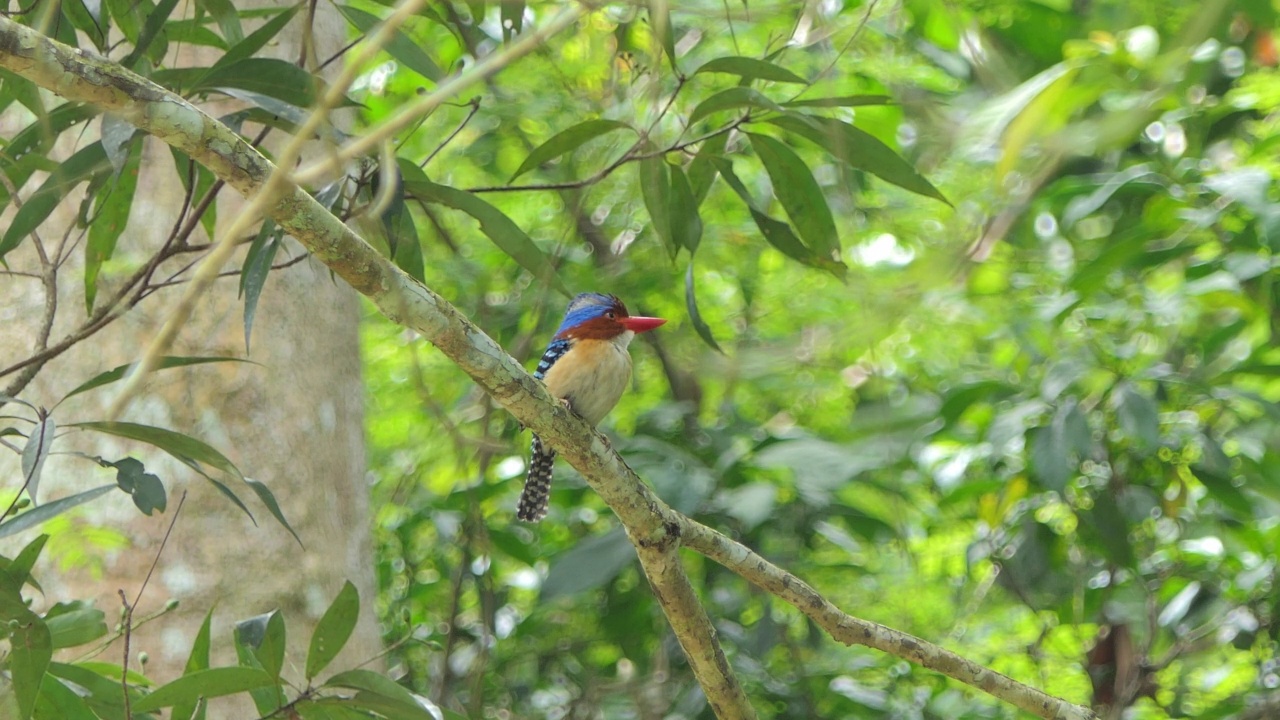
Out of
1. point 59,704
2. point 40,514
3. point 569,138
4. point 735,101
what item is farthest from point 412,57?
point 59,704

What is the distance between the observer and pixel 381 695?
7.16 feet

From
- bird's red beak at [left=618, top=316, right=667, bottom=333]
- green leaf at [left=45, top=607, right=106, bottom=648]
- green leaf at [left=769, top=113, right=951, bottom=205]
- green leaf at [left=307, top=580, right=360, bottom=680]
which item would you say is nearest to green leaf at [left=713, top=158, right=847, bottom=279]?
green leaf at [left=769, top=113, right=951, bottom=205]

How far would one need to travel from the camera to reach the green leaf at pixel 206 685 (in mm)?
2068

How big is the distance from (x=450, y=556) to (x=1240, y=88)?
3.16m

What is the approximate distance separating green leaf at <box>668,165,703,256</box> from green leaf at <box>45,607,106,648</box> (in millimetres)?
1334

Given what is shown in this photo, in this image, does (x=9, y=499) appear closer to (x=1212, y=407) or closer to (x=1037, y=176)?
(x=1037, y=176)

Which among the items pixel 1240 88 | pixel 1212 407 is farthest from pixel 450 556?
pixel 1240 88

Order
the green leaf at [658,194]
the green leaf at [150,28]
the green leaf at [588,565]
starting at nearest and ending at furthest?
the green leaf at [150,28] < the green leaf at [658,194] < the green leaf at [588,565]

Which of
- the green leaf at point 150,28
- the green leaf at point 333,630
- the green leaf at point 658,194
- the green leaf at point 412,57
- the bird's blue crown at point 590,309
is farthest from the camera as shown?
the bird's blue crown at point 590,309

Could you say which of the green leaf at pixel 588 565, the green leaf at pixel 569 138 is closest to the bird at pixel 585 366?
the green leaf at pixel 588 565

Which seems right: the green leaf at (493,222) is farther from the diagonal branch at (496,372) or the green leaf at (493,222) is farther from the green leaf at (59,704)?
the green leaf at (59,704)

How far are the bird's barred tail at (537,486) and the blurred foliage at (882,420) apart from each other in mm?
128

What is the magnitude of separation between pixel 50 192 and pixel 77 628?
0.79m

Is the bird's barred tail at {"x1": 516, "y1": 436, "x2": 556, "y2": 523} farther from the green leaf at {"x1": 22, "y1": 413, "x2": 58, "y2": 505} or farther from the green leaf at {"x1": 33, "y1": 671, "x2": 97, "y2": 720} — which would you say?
the green leaf at {"x1": 22, "y1": 413, "x2": 58, "y2": 505}
